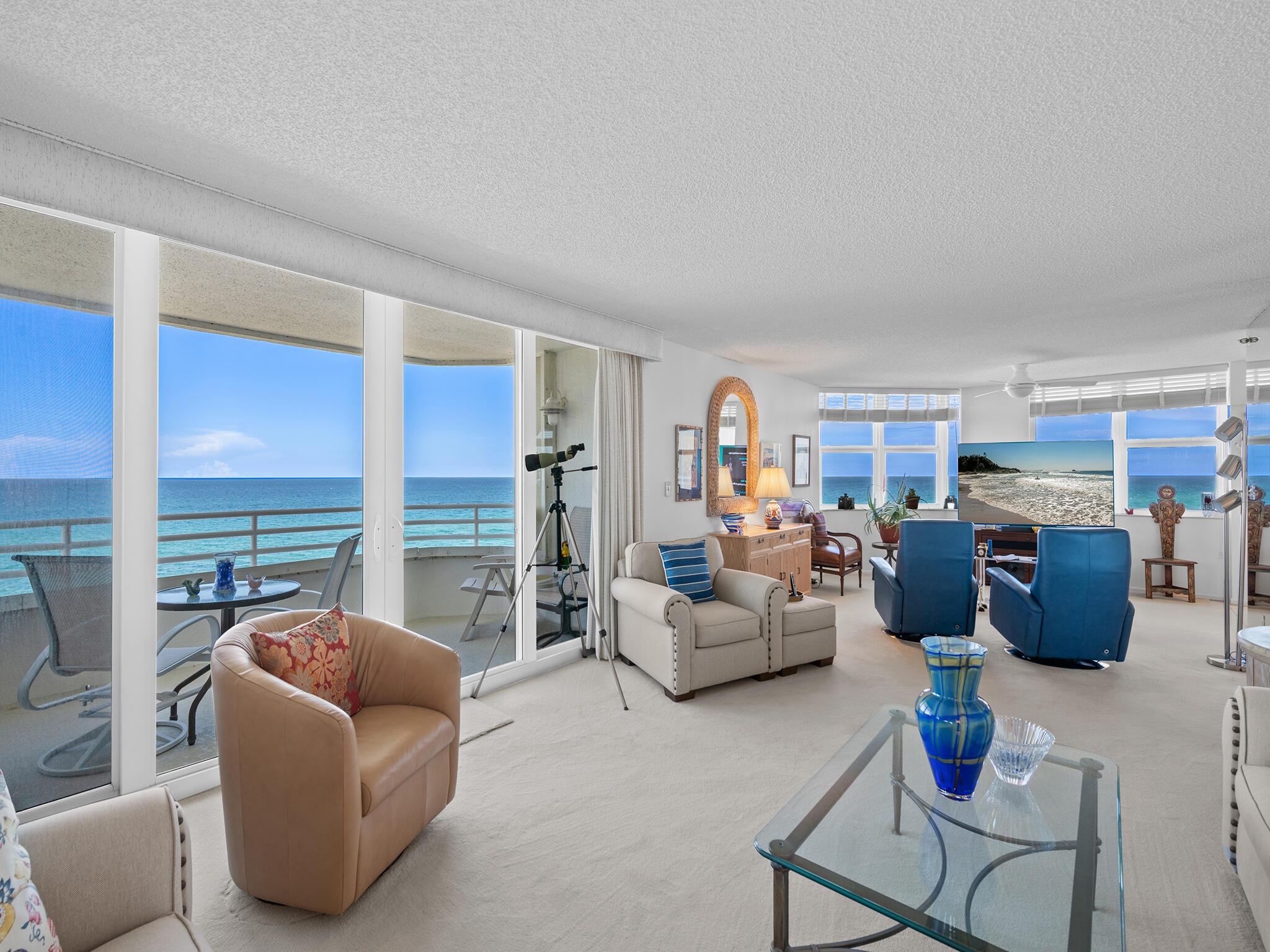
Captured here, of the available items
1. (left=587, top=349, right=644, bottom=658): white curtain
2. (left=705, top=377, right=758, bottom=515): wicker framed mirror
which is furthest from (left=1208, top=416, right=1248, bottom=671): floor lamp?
(left=587, top=349, right=644, bottom=658): white curtain

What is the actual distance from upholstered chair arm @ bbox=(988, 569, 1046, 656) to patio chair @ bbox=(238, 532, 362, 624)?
429cm

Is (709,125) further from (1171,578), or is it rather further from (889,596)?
(1171,578)

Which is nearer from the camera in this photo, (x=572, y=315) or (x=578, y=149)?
(x=578, y=149)

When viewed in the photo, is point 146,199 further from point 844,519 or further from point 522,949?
point 844,519

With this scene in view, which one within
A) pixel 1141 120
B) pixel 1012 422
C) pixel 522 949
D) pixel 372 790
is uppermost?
pixel 1141 120

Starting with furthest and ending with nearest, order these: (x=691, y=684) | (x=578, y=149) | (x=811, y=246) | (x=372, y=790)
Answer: (x=691, y=684)
(x=811, y=246)
(x=578, y=149)
(x=372, y=790)

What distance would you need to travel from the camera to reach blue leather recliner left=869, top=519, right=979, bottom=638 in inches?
175

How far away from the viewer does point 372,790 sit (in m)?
1.83

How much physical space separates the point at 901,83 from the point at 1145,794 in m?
2.85

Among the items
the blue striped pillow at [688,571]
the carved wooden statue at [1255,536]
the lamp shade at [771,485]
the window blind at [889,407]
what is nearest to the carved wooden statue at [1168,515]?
the carved wooden statue at [1255,536]

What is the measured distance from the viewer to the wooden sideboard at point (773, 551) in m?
5.01

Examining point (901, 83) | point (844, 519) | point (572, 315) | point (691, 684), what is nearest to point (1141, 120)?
point (901, 83)

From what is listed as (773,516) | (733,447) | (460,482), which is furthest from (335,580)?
(773,516)

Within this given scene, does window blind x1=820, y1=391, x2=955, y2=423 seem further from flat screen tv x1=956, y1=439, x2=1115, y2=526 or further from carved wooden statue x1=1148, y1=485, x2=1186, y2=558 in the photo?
carved wooden statue x1=1148, y1=485, x2=1186, y2=558
